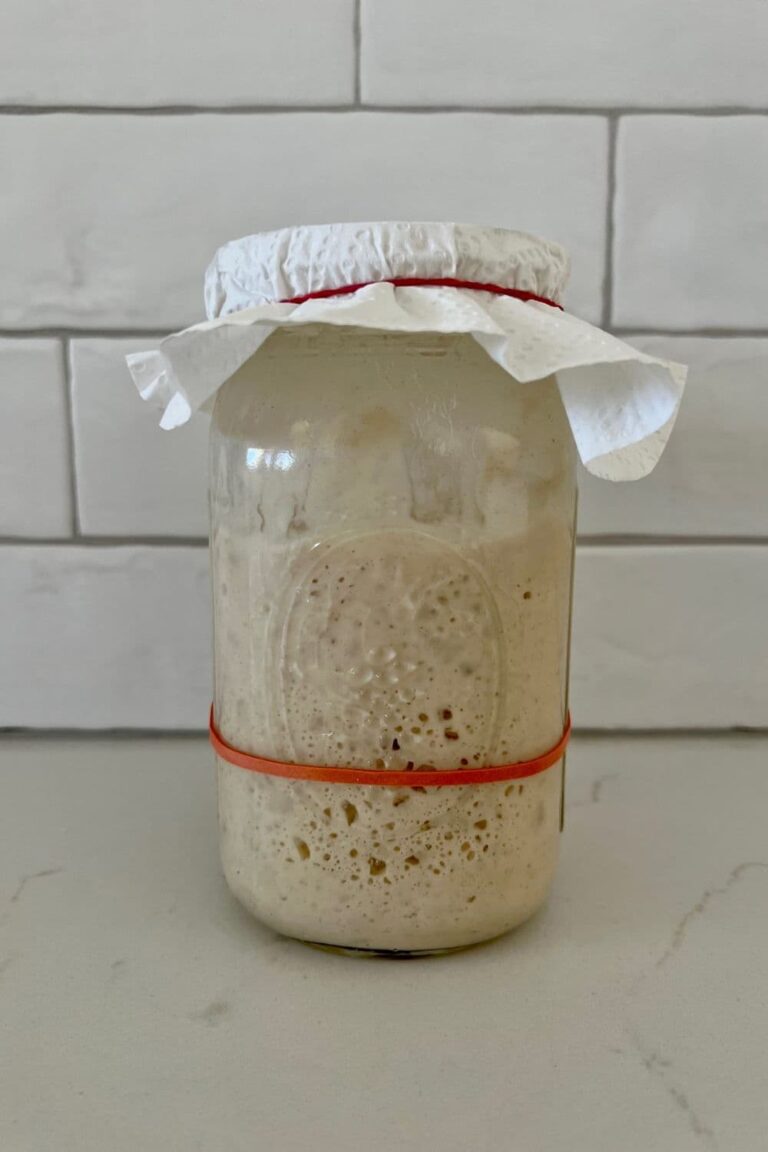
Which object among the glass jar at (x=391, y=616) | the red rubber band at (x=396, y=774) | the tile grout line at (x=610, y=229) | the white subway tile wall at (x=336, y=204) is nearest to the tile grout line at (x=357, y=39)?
the white subway tile wall at (x=336, y=204)

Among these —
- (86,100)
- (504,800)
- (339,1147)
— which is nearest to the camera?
(339,1147)

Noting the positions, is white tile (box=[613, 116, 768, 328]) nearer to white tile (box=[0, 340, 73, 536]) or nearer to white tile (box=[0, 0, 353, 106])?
white tile (box=[0, 0, 353, 106])

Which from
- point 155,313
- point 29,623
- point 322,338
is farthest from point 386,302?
point 29,623

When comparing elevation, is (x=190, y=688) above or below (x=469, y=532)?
below

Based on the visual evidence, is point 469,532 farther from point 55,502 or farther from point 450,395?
point 55,502

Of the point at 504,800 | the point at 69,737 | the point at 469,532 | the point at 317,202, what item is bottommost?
the point at 69,737

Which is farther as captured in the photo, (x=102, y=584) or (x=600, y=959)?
(x=102, y=584)
